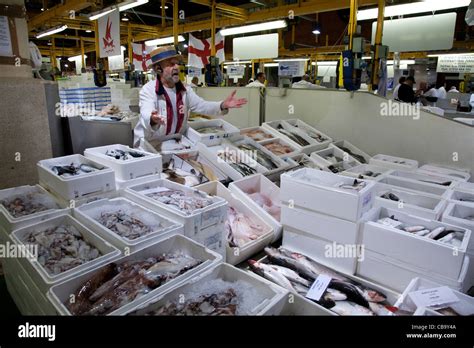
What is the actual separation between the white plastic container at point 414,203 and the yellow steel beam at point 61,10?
751 cm

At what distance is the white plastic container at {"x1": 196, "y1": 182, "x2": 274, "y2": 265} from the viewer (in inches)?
101

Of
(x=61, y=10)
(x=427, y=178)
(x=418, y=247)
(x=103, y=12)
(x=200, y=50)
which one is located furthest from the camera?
(x=200, y=50)

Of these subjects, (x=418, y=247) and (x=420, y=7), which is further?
(x=420, y=7)

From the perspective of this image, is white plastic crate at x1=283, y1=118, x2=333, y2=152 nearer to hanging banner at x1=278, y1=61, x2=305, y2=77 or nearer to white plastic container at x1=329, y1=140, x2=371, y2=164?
white plastic container at x1=329, y1=140, x2=371, y2=164

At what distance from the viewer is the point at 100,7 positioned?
7883 mm

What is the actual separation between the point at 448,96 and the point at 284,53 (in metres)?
6.83

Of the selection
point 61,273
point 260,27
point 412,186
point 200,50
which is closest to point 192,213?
point 61,273

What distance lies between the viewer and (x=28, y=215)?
89.7 inches

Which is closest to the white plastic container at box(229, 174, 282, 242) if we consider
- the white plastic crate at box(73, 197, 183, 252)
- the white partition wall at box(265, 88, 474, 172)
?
the white plastic crate at box(73, 197, 183, 252)

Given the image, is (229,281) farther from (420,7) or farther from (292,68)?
(292,68)

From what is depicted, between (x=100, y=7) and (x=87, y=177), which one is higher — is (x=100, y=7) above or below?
above

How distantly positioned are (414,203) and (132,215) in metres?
2.53
